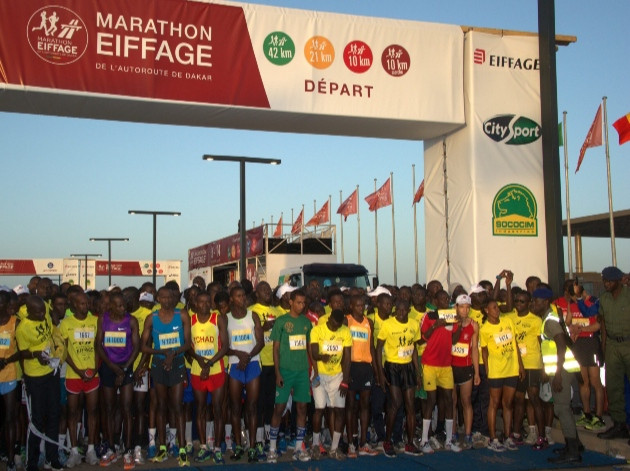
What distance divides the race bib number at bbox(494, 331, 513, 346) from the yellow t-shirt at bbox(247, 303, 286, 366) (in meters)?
2.80

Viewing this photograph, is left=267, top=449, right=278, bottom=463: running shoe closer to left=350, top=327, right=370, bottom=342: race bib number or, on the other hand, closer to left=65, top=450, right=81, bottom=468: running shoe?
left=350, top=327, right=370, bottom=342: race bib number

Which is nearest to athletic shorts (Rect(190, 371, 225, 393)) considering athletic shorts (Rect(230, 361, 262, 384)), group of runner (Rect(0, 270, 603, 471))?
group of runner (Rect(0, 270, 603, 471))

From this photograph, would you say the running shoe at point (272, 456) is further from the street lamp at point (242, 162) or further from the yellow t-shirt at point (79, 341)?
the street lamp at point (242, 162)

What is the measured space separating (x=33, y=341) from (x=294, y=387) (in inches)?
121

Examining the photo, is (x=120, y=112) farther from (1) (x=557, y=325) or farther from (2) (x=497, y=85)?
(1) (x=557, y=325)

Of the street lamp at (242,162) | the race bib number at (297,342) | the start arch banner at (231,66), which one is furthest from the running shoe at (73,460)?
the street lamp at (242,162)

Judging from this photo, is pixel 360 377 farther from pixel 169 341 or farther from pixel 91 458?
pixel 91 458

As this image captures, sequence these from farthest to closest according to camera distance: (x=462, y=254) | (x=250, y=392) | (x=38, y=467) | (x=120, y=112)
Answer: (x=462, y=254) → (x=120, y=112) → (x=250, y=392) → (x=38, y=467)

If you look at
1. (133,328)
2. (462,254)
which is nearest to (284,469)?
(133,328)

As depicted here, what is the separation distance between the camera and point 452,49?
14242mm

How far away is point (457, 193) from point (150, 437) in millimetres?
8203

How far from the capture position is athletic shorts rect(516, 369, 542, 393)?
9107 mm

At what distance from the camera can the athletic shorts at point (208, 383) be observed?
28.1 feet

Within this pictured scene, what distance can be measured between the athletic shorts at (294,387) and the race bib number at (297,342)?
29cm
